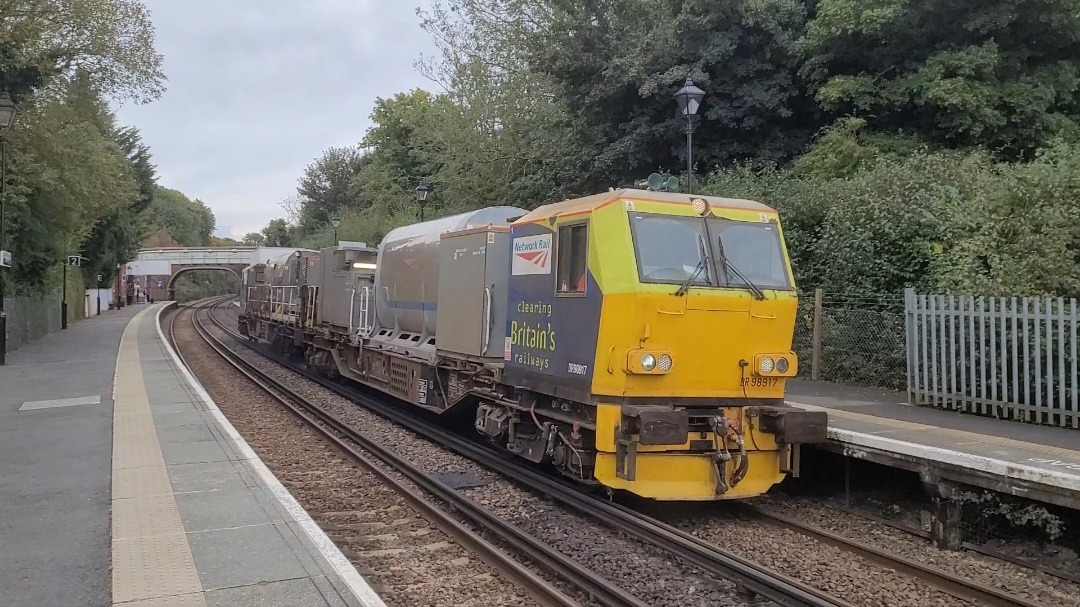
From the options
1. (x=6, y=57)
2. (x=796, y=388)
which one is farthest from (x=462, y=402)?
(x=6, y=57)

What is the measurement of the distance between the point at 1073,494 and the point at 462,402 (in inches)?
273

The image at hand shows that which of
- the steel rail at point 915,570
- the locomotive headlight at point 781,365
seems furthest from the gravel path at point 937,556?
the locomotive headlight at point 781,365

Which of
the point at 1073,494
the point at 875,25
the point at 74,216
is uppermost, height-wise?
the point at 875,25

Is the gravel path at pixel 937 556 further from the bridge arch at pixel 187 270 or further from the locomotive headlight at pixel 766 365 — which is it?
the bridge arch at pixel 187 270

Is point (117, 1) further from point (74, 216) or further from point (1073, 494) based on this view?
point (1073, 494)

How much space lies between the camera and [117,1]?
25156mm

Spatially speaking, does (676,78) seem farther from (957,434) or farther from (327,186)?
(327,186)

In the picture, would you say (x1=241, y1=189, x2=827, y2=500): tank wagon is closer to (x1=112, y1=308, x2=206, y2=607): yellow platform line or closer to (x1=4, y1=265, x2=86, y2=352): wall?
(x1=112, y1=308, x2=206, y2=607): yellow platform line

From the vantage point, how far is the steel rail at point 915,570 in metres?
5.54

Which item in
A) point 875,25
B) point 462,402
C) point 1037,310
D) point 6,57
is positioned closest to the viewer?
point 1037,310

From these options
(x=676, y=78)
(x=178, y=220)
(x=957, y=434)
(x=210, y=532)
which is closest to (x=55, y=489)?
(x=210, y=532)

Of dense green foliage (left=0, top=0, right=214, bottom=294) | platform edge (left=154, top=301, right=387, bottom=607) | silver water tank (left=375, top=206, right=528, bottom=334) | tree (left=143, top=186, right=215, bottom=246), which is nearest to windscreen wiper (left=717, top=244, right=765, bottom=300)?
silver water tank (left=375, top=206, right=528, bottom=334)

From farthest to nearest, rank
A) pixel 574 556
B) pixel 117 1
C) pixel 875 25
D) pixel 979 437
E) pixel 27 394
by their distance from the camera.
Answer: pixel 117 1 < pixel 875 25 < pixel 27 394 < pixel 979 437 < pixel 574 556

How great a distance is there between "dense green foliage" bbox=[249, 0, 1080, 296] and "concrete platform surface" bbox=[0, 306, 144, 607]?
10.4 m
